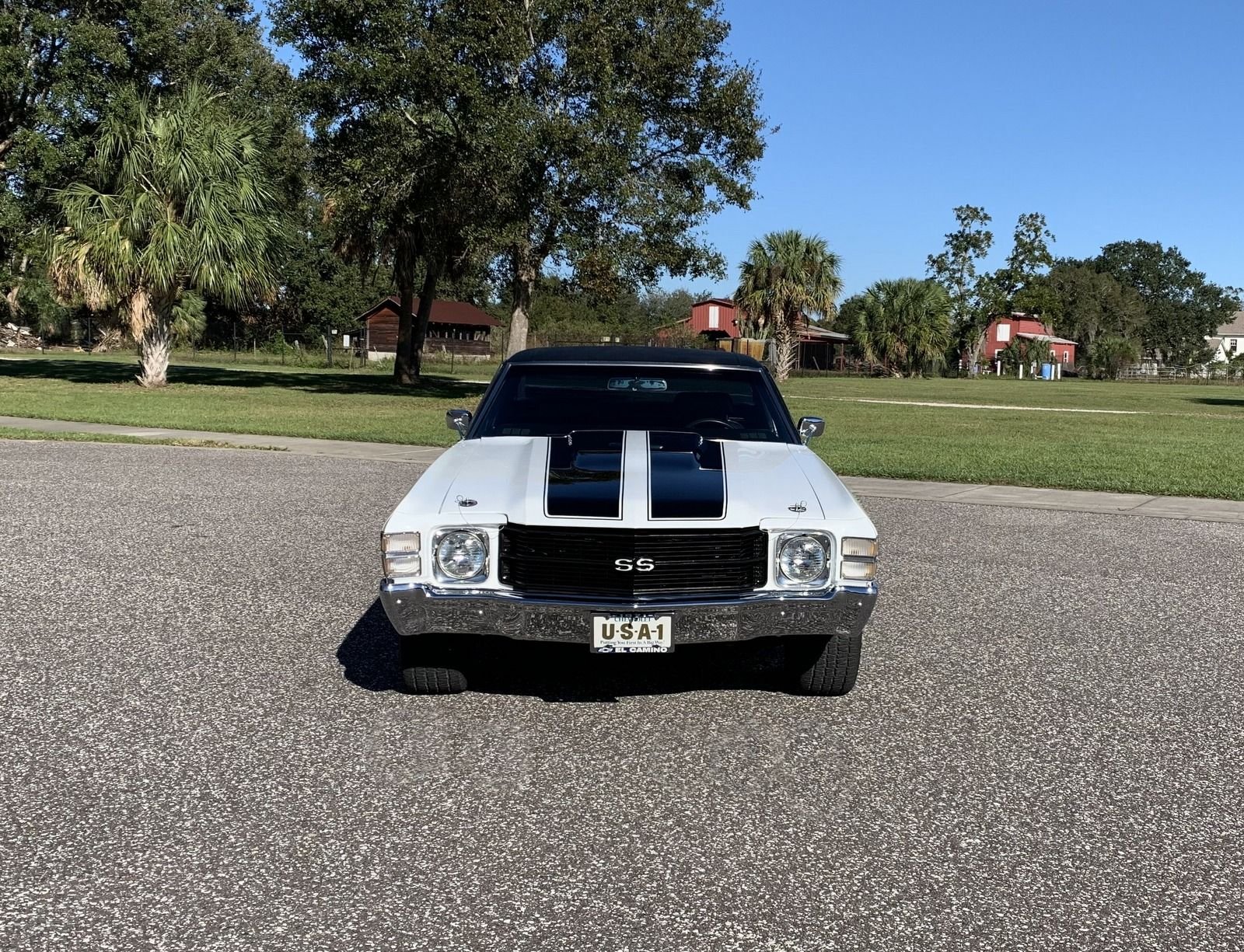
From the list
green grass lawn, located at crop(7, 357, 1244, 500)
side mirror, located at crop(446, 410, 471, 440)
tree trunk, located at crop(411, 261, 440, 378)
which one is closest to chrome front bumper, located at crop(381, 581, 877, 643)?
side mirror, located at crop(446, 410, 471, 440)

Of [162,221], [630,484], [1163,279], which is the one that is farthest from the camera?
[1163,279]

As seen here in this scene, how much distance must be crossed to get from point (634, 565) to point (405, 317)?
119 feet

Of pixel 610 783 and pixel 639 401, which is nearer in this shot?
pixel 610 783

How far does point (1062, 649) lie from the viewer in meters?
6.41

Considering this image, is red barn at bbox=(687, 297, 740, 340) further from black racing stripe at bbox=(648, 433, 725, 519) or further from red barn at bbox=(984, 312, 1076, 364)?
black racing stripe at bbox=(648, 433, 725, 519)

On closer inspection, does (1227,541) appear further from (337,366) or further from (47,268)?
(337,366)

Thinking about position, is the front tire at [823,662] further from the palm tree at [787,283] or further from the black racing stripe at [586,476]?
the palm tree at [787,283]

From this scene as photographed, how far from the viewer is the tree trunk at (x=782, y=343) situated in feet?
169

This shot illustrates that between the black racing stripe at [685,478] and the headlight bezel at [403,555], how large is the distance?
923 millimetres

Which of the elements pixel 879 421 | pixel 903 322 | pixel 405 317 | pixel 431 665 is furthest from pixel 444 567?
pixel 903 322

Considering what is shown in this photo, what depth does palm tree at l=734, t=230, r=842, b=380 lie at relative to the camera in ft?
168

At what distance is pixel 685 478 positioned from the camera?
5.12 meters

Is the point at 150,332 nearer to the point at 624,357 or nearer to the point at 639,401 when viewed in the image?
the point at 624,357

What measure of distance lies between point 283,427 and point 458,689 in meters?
15.8
